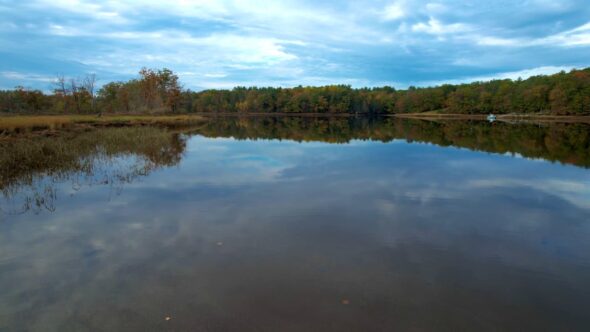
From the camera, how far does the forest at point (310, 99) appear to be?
6771 centimetres

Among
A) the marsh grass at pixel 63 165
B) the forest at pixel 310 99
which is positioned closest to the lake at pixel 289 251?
the marsh grass at pixel 63 165

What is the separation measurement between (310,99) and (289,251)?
14173cm

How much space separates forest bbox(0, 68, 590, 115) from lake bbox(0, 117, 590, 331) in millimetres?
46677

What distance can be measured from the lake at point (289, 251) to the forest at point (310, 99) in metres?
46.7

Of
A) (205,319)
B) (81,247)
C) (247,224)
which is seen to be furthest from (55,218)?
(205,319)

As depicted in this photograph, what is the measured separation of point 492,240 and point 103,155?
18.9 m

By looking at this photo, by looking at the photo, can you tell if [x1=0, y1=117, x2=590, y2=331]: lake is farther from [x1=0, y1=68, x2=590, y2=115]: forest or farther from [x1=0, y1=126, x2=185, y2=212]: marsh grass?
[x1=0, y1=68, x2=590, y2=115]: forest

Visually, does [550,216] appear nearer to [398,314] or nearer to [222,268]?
[398,314]

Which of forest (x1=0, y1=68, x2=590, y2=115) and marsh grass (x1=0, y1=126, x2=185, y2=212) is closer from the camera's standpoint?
marsh grass (x1=0, y1=126, x2=185, y2=212)

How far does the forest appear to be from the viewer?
67.7 m

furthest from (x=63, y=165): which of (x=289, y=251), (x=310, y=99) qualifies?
(x=310, y=99)

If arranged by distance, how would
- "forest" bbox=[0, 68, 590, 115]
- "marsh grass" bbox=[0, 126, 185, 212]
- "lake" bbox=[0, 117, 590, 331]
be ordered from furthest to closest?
"forest" bbox=[0, 68, 590, 115] < "marsh grass" bbox=[0, 126, 185, 212] < "lake" bbox=[0, 117, 590, 331]

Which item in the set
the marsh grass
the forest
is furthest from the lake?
the forest

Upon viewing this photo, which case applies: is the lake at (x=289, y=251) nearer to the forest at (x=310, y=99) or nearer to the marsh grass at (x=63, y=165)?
the marsh grass at (x=63, y=165)
